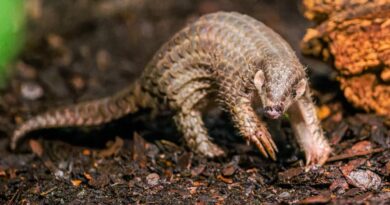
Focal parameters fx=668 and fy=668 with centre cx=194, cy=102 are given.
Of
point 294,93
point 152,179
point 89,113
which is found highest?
point 89,113

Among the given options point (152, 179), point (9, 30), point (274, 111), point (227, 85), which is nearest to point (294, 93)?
point (274, 111)

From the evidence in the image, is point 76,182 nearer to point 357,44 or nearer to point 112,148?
point 112,148

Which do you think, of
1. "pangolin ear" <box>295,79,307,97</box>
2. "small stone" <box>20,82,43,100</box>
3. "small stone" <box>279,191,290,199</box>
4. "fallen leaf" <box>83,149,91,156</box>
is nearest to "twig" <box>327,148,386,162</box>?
"small stone" <box>279,191,290,199</box>

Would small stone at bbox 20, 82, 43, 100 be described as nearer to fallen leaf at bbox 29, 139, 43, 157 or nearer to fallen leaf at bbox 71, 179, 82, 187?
fallen leaf at bbox 29, 139, 43, 157

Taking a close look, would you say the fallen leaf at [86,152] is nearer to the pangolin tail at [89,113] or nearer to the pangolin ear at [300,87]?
the pangolin tail at [89,113]

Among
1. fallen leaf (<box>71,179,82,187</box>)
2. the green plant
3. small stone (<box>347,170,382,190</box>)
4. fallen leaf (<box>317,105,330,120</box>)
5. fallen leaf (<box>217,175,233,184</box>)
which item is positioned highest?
the green plant

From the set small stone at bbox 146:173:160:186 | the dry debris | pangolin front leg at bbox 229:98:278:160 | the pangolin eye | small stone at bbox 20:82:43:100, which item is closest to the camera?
the pangolin eye

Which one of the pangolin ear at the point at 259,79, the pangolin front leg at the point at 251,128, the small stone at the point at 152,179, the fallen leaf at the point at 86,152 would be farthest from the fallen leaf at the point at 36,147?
the pangolin ear at the point at 259,79
